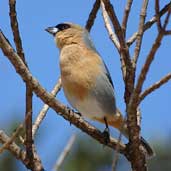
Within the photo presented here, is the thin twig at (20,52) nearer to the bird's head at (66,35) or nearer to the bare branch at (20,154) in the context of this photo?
the bare branch at (20,154)

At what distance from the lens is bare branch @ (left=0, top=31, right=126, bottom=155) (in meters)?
2.62

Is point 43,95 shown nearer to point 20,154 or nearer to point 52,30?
point 20,154

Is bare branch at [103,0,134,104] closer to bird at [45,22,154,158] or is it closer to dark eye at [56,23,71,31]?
bird at [45,22,154,158]

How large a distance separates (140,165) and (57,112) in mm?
489

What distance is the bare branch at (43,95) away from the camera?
8.61 feet

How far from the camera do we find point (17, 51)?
2.76 meters

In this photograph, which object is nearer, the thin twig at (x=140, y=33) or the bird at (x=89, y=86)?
the thin twig at (x=140, y=33)

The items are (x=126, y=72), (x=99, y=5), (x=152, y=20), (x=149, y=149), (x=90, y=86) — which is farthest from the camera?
(x=90, y=86)

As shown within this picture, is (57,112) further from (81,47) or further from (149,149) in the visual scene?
(81,47)

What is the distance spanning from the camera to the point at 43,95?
281 centimetres

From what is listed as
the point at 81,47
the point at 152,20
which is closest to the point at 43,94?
the point at 152,20

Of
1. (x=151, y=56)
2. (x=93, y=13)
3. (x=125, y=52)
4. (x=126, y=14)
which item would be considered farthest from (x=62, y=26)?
(x=151, y=56)

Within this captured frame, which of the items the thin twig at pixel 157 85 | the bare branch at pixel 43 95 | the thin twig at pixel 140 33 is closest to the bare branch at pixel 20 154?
the bare branch at pixel 43 95

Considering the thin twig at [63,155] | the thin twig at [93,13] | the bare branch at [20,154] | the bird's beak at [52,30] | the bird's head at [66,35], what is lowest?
the bird's head at [66,35]
